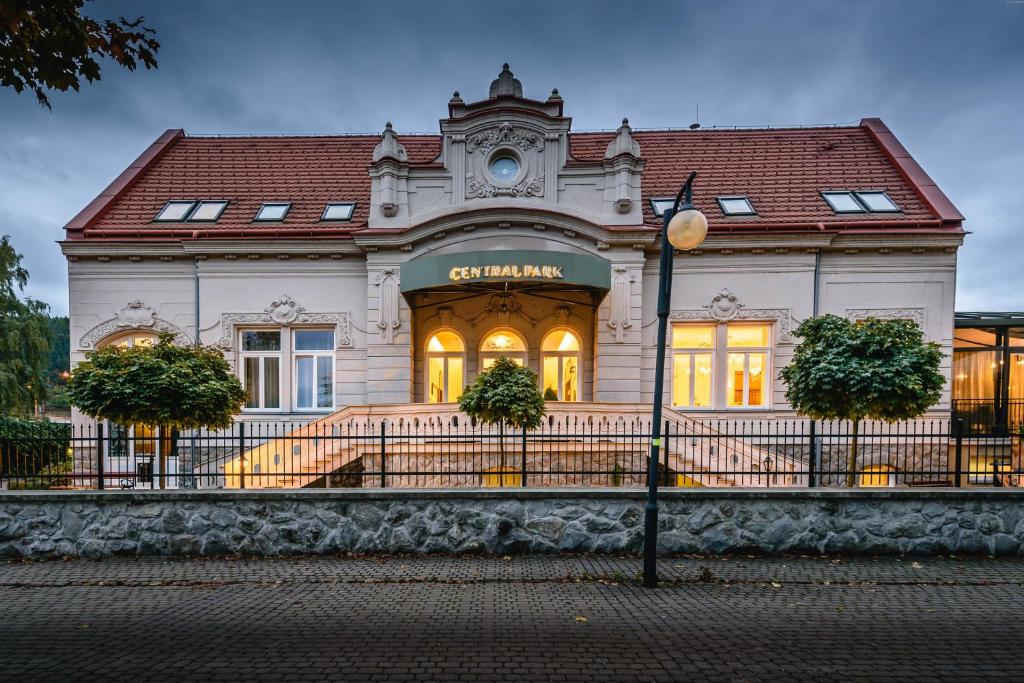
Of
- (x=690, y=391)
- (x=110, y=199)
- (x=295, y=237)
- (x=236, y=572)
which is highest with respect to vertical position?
(x=110, y=199)

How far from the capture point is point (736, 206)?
585 inches

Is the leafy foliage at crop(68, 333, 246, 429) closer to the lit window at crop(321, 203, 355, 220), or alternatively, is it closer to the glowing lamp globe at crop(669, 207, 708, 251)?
the lit window at crop(321, 203, 355, 220)

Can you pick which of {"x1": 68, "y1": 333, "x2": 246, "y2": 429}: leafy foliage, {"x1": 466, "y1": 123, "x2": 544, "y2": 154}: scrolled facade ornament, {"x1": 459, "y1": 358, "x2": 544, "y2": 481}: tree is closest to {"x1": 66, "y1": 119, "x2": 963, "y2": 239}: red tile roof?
{"x1": 466, "y1": 123, "x2": 544, "y2": 154}: scrolled facade ornament

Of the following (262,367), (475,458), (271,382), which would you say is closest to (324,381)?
(271,382)

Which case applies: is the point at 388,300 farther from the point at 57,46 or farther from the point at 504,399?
the point at 57,46

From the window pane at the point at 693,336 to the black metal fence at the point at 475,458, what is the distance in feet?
9.57

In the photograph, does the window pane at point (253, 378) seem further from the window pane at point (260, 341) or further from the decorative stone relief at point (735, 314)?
the decorative stone relief at point (735, 314)

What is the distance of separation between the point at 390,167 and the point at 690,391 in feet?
36.7

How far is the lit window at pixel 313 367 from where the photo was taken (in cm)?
1452

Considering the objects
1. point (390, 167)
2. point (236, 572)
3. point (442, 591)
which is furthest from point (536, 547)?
point (390, 167)

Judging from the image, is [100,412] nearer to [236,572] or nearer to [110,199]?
[236,572]

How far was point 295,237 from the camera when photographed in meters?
13.9

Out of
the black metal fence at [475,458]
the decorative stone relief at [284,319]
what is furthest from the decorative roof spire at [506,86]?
the black metal fence at [475,458]

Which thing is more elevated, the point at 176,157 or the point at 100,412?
the point at 176,157
